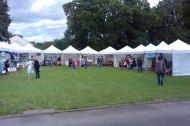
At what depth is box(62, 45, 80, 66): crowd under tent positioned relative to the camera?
198ft

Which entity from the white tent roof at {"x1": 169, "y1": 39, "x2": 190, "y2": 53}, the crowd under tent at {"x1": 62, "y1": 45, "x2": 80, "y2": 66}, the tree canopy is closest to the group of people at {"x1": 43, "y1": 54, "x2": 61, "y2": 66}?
the crowd under tent at {"x1": 62, "y1": 45, "x2": 80, "y2": 66}

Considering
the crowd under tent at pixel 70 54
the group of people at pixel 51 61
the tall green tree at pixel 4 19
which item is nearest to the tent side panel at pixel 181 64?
the crowd under tent at pixel 70 54

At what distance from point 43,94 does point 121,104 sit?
481cm

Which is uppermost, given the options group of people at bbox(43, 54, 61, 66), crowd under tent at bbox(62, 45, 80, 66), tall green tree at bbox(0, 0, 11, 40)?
→ tall green tree at bbox(0, 0, 11, 40)

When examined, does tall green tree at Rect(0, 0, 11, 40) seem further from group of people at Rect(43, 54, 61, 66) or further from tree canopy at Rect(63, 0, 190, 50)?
tree canopy at Rect(63, 0, 190, 50)

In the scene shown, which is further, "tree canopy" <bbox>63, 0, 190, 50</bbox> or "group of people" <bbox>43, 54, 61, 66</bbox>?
"tree canopy" <bbox>63, 0, 190, 50</bbox>

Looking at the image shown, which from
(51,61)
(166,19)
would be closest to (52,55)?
(51,61)

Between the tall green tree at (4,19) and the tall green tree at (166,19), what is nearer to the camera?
the tall green tree at (4,19)

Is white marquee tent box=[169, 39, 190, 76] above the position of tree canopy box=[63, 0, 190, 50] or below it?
below

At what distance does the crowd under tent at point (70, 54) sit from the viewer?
2376 inches

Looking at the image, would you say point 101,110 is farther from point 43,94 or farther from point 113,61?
point 113,61

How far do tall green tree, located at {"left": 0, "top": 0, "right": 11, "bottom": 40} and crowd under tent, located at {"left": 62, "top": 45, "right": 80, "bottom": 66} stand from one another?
9.89 meters

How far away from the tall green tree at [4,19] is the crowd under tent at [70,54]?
989cm

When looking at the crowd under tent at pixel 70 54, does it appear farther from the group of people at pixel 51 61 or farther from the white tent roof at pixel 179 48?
the white tent roof at pixel 179 48
